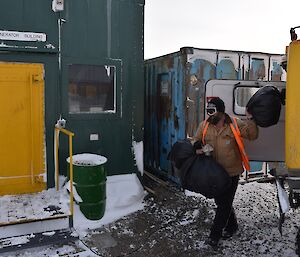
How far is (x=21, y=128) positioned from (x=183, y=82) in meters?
3.08

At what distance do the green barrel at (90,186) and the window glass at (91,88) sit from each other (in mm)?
1253

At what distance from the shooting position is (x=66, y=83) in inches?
248

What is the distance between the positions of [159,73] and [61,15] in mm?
2705

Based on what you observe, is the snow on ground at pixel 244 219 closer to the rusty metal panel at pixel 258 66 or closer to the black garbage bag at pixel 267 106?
the black garbage bag at pixel 267 106

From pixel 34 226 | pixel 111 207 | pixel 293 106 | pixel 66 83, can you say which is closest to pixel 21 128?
pixel 66 83

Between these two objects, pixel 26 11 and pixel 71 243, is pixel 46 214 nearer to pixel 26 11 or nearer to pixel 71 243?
pixel 71 243

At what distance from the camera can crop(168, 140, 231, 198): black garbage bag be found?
4.52 meters

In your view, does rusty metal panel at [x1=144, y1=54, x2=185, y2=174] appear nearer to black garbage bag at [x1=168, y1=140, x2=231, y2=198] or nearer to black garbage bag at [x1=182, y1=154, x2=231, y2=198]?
black garbage bag at [x1=168, y1=140, x2=231, y2=198]

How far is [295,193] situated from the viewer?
359 centimetres

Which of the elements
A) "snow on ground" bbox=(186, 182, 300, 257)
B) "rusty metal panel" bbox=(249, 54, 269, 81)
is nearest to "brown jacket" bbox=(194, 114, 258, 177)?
"snow on ground" bbox=(186, 182, 300, 257)

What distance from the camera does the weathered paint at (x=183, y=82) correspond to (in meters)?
7.09

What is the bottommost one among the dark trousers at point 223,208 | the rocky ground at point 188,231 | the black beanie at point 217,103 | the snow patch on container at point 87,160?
the rocky ground at point 188,231

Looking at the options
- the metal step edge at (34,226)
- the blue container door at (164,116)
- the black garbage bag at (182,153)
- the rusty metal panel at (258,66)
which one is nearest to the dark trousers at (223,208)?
the black garbage bag at (182,153)

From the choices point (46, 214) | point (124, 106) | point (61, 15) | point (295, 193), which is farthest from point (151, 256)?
point (61, 15)
